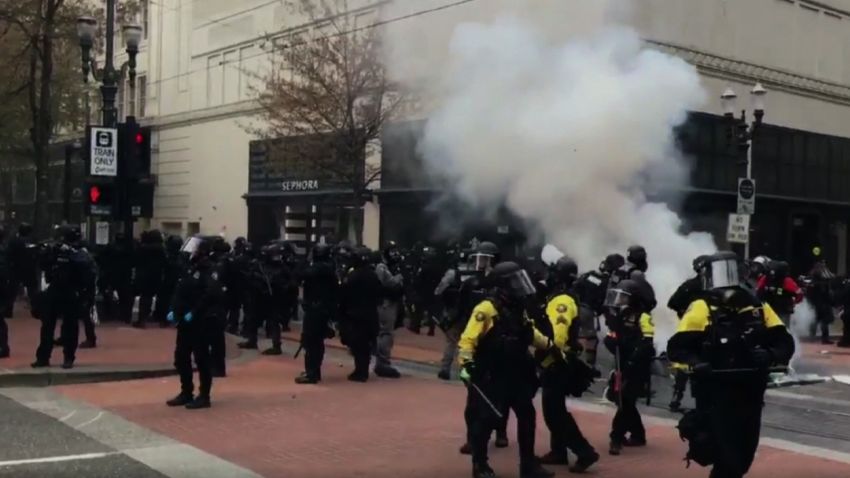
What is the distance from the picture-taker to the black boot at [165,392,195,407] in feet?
31.7

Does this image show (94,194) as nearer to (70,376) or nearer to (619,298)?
(70,376)

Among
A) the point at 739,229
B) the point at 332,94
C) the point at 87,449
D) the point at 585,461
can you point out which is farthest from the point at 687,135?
the point at 87,449

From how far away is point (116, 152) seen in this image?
16109 mm

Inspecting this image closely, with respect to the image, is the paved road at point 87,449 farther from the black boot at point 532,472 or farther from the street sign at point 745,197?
the street sign at point 745,197

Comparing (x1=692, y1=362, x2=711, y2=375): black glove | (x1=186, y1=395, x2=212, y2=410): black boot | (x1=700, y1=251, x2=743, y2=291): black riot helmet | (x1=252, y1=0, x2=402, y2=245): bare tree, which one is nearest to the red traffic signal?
(x1=252, y1=0, x2=402, y2=245): bare tree

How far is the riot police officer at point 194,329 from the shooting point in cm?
955

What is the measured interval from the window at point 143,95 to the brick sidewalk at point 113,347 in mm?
23306

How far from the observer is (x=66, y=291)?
1128 cm

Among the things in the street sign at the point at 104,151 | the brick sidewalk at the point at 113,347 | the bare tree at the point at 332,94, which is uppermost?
the bare tree at the point at 332,94

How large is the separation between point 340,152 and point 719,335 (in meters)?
15.3

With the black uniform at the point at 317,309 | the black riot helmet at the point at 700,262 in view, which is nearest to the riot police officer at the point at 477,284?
the black riot helmet at the point at 700,262

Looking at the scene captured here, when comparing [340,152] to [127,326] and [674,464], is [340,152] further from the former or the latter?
[674,464]

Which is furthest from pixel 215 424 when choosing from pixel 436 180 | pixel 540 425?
pixel 436 180

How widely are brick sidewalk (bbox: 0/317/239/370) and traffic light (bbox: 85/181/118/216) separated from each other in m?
1.95
